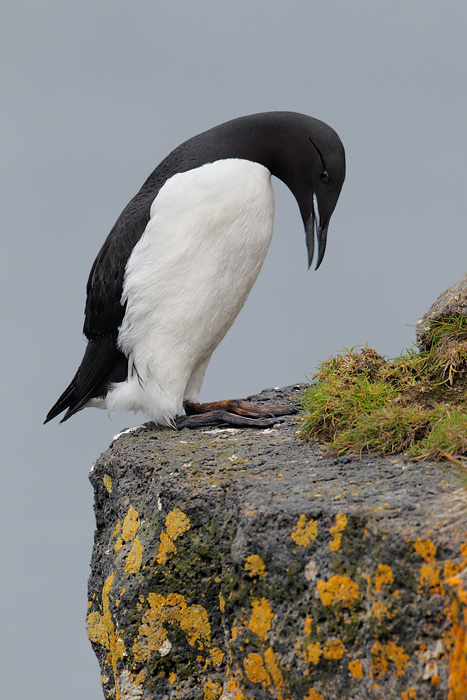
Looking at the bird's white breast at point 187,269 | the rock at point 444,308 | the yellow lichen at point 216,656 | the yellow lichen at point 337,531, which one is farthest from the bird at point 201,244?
the yellow lichen at point 337,531

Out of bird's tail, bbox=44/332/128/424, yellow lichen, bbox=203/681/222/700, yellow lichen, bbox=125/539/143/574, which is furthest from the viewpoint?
bird's tail, bbox=44/332/128/424

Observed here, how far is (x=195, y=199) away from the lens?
4.79m

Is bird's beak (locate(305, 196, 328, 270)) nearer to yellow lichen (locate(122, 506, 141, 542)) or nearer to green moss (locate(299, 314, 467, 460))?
green moss (locate(299, 314, 467, 460))

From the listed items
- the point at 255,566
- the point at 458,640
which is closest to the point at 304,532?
the point at 255,566

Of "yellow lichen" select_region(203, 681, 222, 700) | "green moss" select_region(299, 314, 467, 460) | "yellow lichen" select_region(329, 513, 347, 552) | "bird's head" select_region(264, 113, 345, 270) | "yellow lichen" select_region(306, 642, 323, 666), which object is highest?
"bird's head" select_region(264, 113, 345, 270)

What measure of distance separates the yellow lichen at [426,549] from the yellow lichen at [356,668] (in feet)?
1.57

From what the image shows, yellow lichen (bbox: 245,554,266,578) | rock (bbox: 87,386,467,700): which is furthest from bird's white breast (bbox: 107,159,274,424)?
yellow lichen (bbox: 245,554,266,578)

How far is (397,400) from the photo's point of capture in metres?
4.09

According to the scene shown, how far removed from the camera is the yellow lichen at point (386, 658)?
2744 millimetres

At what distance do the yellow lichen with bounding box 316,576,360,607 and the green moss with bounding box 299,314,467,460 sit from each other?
25.2 inches

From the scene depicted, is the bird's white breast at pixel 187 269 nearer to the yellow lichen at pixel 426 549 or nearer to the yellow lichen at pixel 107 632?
the yellow lichen at pixel 107 632

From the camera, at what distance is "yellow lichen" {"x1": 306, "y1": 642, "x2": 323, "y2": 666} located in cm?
303

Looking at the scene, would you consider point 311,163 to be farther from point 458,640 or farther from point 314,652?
point 458,640

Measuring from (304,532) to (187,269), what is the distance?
2.08m
